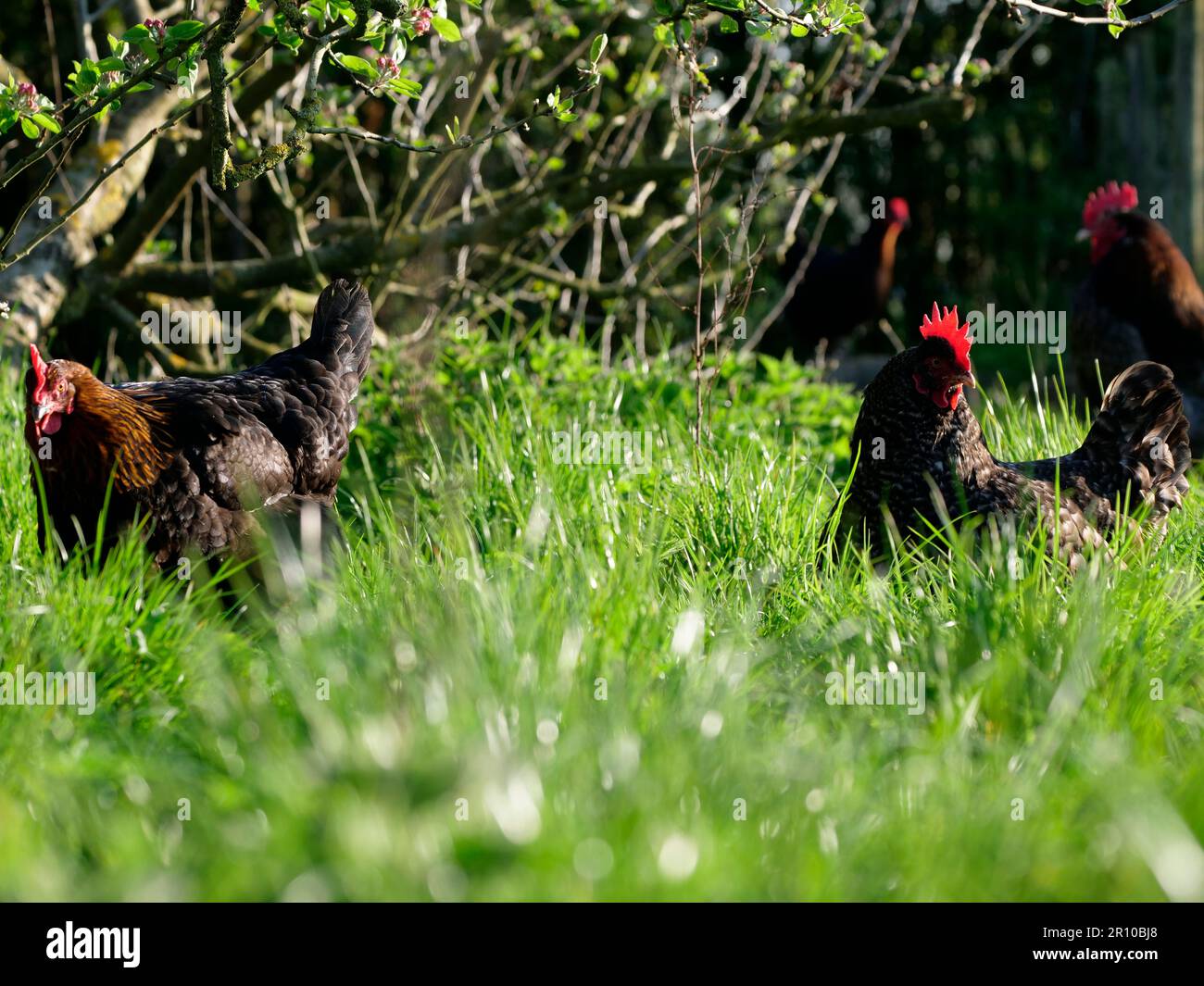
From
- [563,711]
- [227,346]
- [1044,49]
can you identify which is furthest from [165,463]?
[1044,49]

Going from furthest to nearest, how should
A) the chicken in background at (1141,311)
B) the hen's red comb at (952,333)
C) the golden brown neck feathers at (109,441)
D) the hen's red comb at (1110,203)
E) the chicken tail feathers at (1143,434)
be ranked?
the hen's red comb at (1110,203) < the chicken in background at (1141,311) < the chicken tail feathers at (1143,434) < the hen's red comb at (952,333) < the golden brown neck feathers at (109,441)

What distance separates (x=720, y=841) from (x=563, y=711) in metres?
0.41

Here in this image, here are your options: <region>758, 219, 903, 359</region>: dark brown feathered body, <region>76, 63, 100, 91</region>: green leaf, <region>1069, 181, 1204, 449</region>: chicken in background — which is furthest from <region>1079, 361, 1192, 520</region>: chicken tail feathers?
<region>758, 219, 903, 359</region>: dark brown feathered body

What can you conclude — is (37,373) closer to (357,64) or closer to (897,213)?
(357,64)

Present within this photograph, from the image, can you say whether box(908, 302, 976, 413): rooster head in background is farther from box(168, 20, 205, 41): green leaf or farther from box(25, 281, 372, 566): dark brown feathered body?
box(168, 20, 205, 41): green leaf

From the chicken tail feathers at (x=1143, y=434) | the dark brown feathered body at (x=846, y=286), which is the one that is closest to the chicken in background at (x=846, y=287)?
the dark brown feathered body at (x=846, y=286)

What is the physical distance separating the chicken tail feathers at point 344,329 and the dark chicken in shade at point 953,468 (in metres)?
1.88

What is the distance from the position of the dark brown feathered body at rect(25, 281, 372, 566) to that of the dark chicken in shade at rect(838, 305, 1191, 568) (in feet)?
6.03

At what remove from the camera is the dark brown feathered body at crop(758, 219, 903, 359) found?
33.1 ft

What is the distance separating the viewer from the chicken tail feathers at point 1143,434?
4.15 m

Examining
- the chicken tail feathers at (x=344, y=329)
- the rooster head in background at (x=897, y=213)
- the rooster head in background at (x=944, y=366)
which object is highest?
the rooster head in background at (x=897, y=213)

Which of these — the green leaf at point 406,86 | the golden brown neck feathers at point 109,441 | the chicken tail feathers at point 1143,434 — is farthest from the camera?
the chicken tail feathers at point 1143,434

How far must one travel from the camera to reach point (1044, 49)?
12648 mm

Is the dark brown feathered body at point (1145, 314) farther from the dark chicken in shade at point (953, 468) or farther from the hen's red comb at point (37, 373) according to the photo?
the hen's red comb at point (37, 373)
